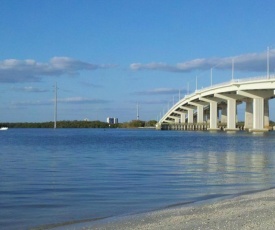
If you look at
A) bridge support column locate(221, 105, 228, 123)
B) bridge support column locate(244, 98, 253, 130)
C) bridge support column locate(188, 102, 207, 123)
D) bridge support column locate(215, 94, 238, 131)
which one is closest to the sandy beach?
bridge support column locate(215, 94, 238, 131)

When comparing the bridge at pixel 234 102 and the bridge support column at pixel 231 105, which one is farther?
the bridge support column at pixel 231 105

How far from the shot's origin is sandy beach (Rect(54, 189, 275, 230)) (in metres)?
10.4

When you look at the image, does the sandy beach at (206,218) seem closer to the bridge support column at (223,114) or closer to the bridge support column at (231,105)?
the bridge support column at (231,105)

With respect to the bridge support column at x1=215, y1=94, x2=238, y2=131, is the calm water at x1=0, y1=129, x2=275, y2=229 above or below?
below

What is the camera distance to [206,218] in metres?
11.4

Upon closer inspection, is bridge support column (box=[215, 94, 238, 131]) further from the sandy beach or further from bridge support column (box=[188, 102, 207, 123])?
the sandy beach

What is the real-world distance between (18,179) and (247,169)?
40.0ft

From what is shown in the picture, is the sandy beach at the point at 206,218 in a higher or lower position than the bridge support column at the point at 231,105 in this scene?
lower

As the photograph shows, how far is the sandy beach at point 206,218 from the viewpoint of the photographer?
1044 centimetres

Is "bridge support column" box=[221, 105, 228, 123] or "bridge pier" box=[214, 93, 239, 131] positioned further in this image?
"bridge support column" box=[221, 105, 228, 123]

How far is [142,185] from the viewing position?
63.3 feet

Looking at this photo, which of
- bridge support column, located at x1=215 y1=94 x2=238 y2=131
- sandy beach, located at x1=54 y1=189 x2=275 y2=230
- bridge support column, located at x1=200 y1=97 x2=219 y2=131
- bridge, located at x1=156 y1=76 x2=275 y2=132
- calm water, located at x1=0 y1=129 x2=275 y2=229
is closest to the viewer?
sandy beach, located at x1=54 y1=189 x2=275 y2=230

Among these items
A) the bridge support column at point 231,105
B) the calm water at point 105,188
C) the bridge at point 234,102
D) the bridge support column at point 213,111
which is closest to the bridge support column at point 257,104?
the bridge at point 234,102

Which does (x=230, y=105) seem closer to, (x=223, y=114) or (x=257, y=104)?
(x=257, y=104)
